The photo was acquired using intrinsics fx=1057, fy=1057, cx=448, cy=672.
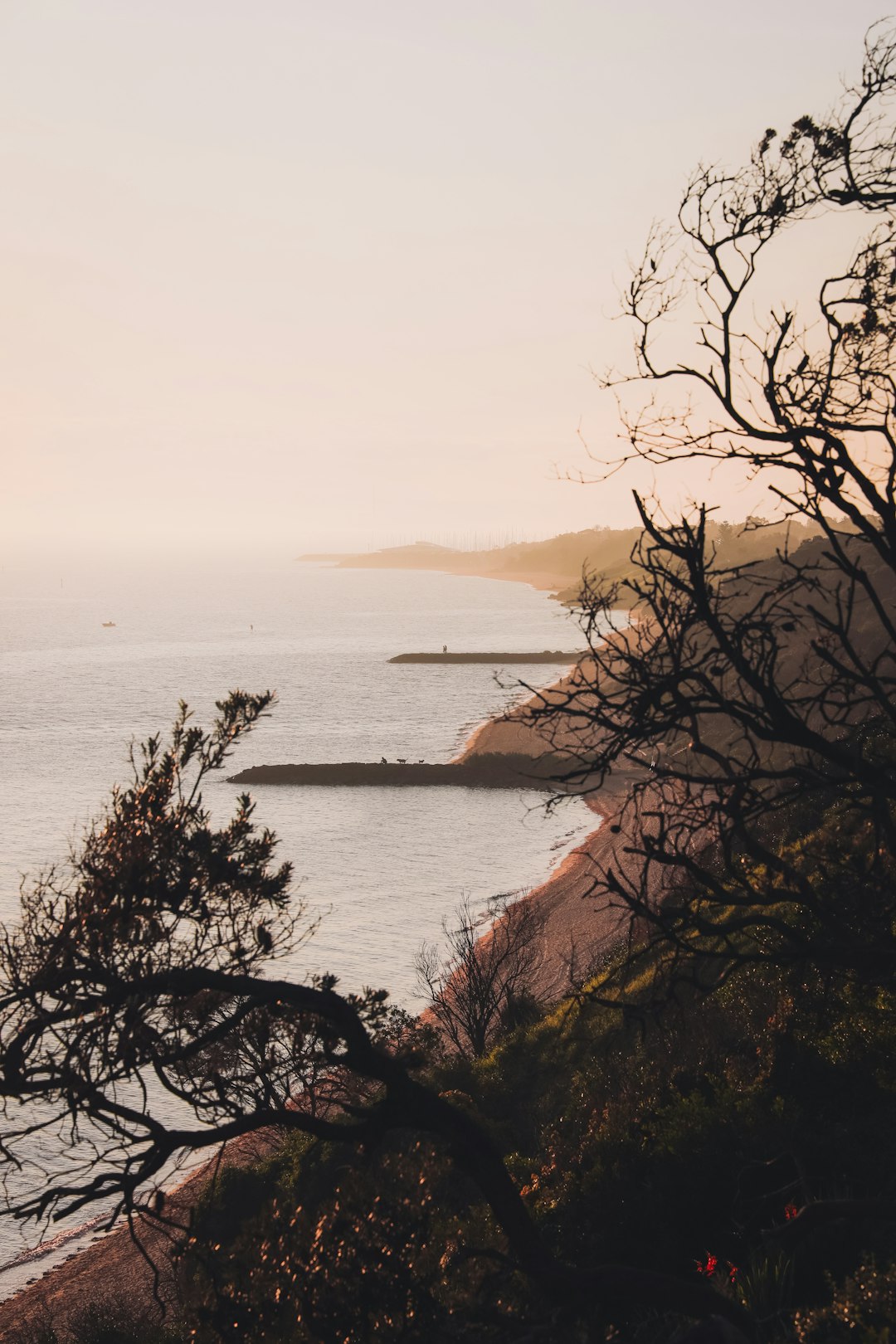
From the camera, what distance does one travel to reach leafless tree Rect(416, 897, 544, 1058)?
1232 inches

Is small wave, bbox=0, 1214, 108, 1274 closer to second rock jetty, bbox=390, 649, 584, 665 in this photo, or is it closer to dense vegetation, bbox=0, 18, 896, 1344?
dense vegetation, bbox=0, 18, 896, 1344

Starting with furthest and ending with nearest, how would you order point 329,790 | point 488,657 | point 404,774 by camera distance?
point 488,657, point 404,774, point 329,790

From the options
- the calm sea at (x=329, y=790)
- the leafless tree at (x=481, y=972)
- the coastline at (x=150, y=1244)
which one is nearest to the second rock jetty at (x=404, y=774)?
the calm sea at (x=329, y=790)

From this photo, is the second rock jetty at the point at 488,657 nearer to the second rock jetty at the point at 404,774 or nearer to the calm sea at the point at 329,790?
the calm sea at the point at 329,790

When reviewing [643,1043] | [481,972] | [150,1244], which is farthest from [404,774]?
[643,1043]

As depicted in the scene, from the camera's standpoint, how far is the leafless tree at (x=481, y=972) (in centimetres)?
3130

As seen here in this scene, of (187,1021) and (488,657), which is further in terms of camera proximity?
A: (488,657)

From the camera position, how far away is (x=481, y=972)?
36.1 metres

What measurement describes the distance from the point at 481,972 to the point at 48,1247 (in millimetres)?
15552

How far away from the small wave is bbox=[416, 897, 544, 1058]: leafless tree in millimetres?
10618

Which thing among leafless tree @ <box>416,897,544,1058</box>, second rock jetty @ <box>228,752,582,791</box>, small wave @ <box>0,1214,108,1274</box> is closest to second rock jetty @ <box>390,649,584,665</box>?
second rock jetty @ <box>228,752,582,791</box>

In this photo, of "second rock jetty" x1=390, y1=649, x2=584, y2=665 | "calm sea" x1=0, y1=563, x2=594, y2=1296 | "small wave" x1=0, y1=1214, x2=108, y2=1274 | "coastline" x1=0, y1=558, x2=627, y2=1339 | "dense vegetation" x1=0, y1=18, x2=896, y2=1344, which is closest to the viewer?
"dense vegetation" x1=0, y1=18, x2=896, y2=1344

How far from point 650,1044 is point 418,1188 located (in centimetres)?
1185

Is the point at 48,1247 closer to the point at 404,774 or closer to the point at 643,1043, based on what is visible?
the point at 643,1043
